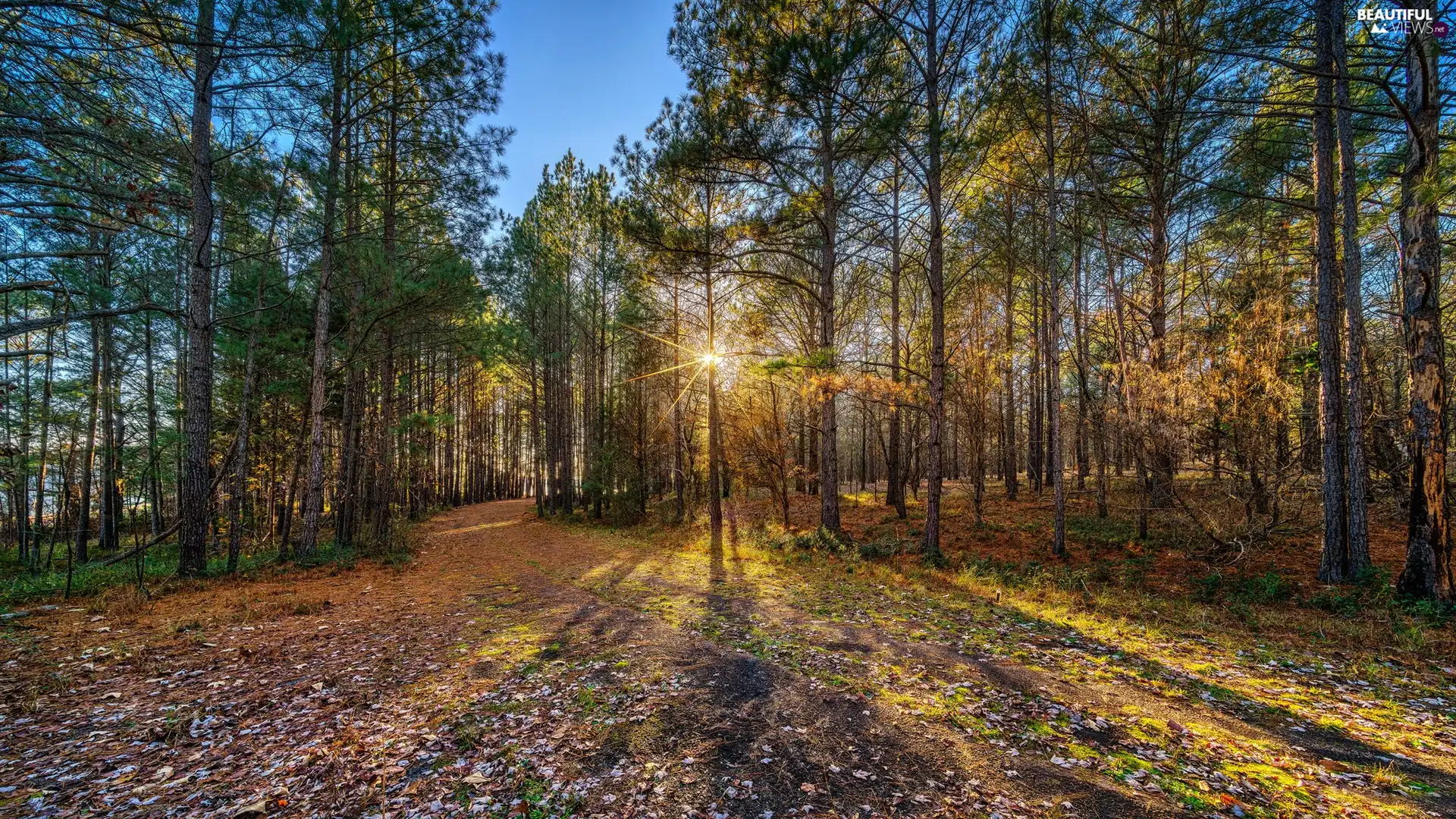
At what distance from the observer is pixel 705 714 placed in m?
3.64

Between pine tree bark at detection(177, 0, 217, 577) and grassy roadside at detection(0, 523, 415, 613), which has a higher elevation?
pine tree bark at detection(177, 0, 217, 577)

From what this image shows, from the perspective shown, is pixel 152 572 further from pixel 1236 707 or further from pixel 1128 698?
pixel 1236 707

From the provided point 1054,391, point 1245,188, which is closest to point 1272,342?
point 1054,391

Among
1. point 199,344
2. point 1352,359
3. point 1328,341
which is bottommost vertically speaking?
point 1352,359

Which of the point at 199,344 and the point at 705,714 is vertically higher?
the point at 199,344

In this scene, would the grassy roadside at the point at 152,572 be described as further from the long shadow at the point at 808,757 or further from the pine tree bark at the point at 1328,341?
the pine tree bark at the point at 1328,341

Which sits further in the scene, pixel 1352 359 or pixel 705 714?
pixel 1352 359

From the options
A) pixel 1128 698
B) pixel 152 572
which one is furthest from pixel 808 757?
pixel 152 572

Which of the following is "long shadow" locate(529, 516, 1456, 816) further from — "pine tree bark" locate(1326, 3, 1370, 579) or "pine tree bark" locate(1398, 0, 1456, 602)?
"pine tree bark" locate(1326, 3, 1370, 579)

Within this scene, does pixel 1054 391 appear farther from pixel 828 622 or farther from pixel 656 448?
pixel 656 448

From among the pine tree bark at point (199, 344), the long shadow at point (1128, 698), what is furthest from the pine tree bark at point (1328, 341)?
the pine tree bark at point (199, 344)

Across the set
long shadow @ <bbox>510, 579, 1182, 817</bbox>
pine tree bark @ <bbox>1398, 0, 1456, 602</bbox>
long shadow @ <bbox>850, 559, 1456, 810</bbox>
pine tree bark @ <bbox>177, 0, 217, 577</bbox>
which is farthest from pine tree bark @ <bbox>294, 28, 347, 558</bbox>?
pine tree bark @ <bbox>1398, 0, 1456, 602</bbox>

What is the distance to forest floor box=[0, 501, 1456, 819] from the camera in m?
2.71

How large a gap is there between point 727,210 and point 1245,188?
12.1m
